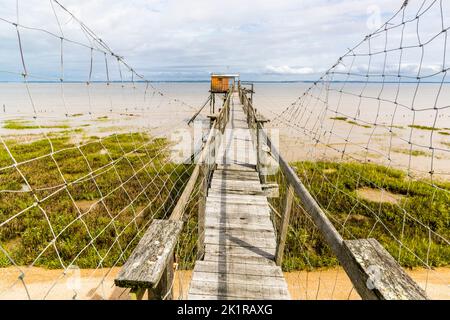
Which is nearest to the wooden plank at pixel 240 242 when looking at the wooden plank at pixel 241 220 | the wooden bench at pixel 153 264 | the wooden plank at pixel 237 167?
the wooden plank at pixel 241 220

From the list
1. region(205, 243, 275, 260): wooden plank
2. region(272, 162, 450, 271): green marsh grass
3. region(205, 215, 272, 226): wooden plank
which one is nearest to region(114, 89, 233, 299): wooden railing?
region(205, 243, 275, 260): wooden plank

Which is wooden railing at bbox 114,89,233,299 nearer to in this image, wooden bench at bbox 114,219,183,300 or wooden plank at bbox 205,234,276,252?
wooden bench at bbox 114,219,183,300

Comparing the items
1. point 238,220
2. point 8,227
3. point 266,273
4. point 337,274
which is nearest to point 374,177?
point 337,274

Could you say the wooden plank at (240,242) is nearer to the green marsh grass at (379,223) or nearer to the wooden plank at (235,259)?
the wooden plank at (235,259)

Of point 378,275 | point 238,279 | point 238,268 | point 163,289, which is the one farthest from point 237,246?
point 378,275

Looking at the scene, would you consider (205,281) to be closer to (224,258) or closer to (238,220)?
(224,258)

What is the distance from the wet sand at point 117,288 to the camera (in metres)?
5.05

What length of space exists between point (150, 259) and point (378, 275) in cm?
102

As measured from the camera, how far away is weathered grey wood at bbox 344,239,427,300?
3.66 feet

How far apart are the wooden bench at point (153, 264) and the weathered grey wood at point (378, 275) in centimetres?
92

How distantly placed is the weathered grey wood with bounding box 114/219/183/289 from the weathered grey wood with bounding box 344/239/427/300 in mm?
916

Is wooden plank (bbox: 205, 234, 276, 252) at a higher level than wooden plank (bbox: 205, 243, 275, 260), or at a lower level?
higher

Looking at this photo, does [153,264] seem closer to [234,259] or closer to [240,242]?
[234,259]

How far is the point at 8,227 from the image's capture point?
275 inches
